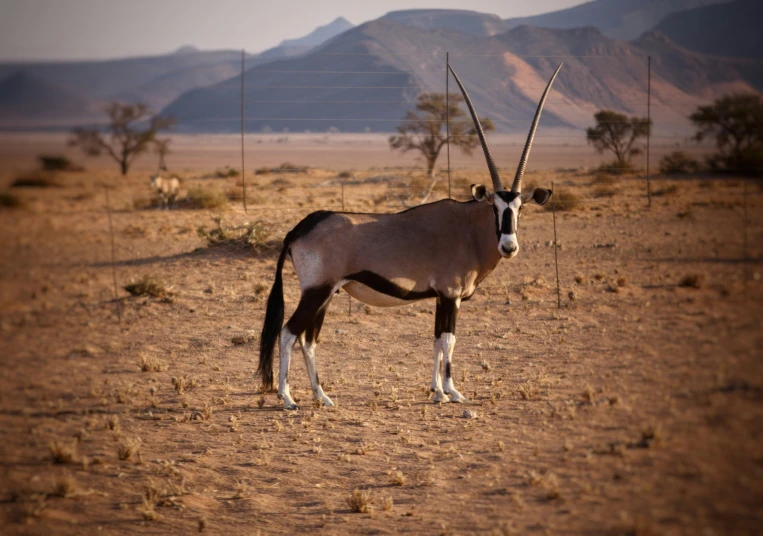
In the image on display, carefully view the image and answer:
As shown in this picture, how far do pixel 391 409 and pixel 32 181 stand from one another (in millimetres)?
4769

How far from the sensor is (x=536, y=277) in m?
13.0

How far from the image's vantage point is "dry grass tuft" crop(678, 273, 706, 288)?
3.09 m

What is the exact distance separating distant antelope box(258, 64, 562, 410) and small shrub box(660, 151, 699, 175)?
1169 inches

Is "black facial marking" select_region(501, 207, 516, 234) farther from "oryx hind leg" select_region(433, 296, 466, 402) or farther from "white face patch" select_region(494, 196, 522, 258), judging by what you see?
"oryx hind leg" select_region(433, 296, 466, 402)

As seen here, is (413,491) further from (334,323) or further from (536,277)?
(536,277)

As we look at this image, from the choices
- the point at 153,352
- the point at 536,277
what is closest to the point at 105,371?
the point at 153,352

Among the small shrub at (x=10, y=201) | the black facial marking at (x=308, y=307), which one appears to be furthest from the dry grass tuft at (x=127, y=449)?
the small shrub at (x=10, y=201)

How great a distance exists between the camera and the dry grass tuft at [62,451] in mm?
3924

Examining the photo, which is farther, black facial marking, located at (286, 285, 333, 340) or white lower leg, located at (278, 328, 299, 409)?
white lower leg, located at (278, 328, 299, 409)

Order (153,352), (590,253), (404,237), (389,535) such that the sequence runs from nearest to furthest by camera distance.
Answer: (389,535)
(404,237)
(153,352)
(590,253)

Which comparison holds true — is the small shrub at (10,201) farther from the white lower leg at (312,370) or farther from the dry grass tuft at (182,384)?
the dry grass tuft at (182,384)

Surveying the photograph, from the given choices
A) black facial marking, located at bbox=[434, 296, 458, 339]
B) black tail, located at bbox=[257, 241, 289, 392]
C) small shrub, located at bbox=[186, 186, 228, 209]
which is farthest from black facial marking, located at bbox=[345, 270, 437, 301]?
small shrub, located at bbox=[186, 186, 228, 209]

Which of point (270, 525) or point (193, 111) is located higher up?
point (193, 111)

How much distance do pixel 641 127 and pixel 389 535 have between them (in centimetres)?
4250
